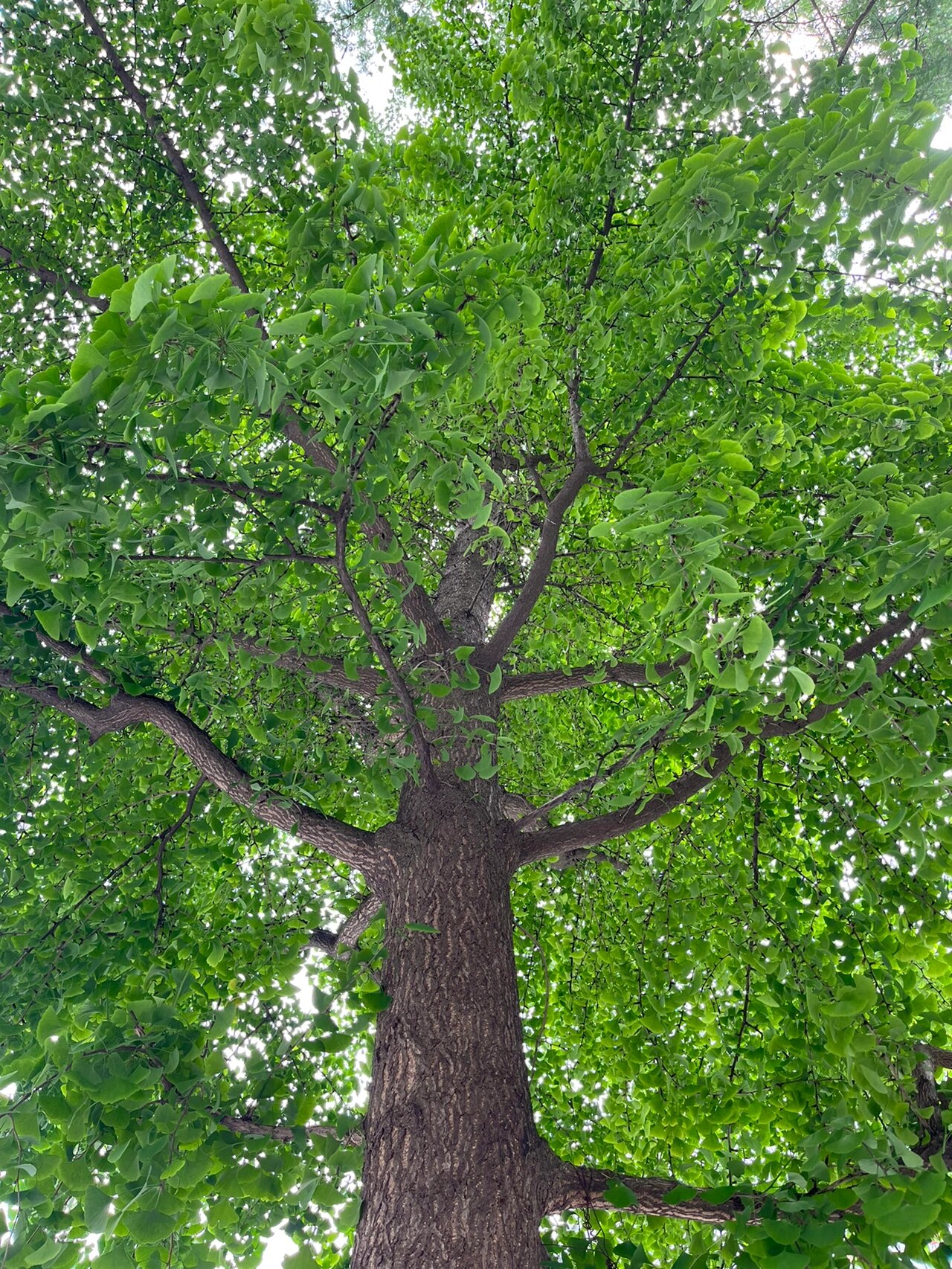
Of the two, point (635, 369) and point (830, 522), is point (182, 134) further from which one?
point (830, 522)

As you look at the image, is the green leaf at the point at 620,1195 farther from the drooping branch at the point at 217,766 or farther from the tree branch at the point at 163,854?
the tree branch at the point at 163,854

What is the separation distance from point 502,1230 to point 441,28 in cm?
580

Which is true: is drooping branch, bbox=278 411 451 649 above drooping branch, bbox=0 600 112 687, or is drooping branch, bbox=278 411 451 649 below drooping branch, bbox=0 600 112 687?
above

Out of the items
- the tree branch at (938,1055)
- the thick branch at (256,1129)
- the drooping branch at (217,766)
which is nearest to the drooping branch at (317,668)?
the drooping branch at (217,766)

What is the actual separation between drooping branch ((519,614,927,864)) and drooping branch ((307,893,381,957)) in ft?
2.90

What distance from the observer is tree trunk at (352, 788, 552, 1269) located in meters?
1.95

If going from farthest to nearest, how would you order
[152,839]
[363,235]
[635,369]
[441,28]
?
[441,28] < [152,839] < [635,369] < [363,235]

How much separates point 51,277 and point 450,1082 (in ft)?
10.7

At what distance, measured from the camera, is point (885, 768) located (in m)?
2.11

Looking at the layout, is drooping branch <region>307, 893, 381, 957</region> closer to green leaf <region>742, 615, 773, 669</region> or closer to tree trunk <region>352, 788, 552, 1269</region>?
tree trunk <region>352, 788, 552, 1269</region>

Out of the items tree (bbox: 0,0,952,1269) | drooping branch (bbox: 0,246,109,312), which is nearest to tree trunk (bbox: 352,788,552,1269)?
tree (bbox: 0,0,952,1269)

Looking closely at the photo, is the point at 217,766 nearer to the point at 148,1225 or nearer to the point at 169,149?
the point at 148,1225

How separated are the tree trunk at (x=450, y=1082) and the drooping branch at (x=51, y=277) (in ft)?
8.06

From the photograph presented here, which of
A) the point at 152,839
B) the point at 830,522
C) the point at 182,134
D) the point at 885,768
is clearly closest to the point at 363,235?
the point at 182,134
